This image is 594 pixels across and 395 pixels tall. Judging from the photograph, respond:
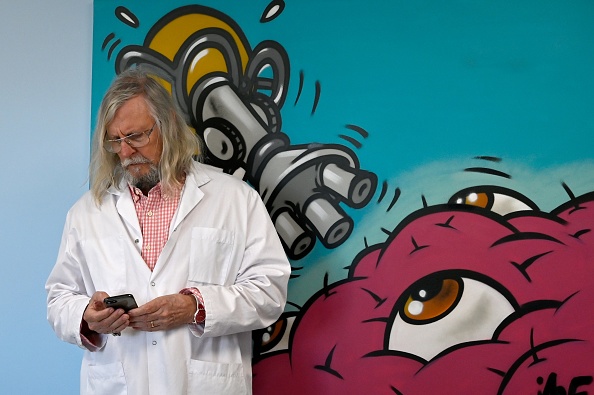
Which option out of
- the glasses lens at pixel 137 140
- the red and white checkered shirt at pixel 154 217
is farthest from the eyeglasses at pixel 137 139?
the red and white checkered shirt at pixel 154 217

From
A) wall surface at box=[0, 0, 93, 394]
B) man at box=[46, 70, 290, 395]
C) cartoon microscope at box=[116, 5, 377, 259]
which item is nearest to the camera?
man at box=[46, 70, 290, 395]

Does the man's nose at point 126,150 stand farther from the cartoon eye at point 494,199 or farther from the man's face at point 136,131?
the cartoon eye at point 494,199

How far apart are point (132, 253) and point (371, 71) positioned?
3.07 feet

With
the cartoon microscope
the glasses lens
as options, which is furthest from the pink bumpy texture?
the glasses lens

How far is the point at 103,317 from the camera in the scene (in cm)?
205

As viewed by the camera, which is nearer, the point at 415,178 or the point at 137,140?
the point at 137,140

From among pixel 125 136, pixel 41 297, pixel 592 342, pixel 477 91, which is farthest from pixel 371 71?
pixel 41 297

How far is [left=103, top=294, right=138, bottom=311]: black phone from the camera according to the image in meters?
2.03

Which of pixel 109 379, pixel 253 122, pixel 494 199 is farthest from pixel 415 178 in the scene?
pixel 109 379

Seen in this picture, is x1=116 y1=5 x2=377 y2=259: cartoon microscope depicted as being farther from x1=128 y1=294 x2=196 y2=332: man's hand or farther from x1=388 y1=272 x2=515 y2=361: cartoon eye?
x1=128 y1=294 x2=196 y2=332: man's hand

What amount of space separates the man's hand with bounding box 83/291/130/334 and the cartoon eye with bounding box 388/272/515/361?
826 mm

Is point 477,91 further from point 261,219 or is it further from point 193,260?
point 193,260

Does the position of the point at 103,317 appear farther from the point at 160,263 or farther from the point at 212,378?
the point at 212,378

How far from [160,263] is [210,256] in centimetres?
14
